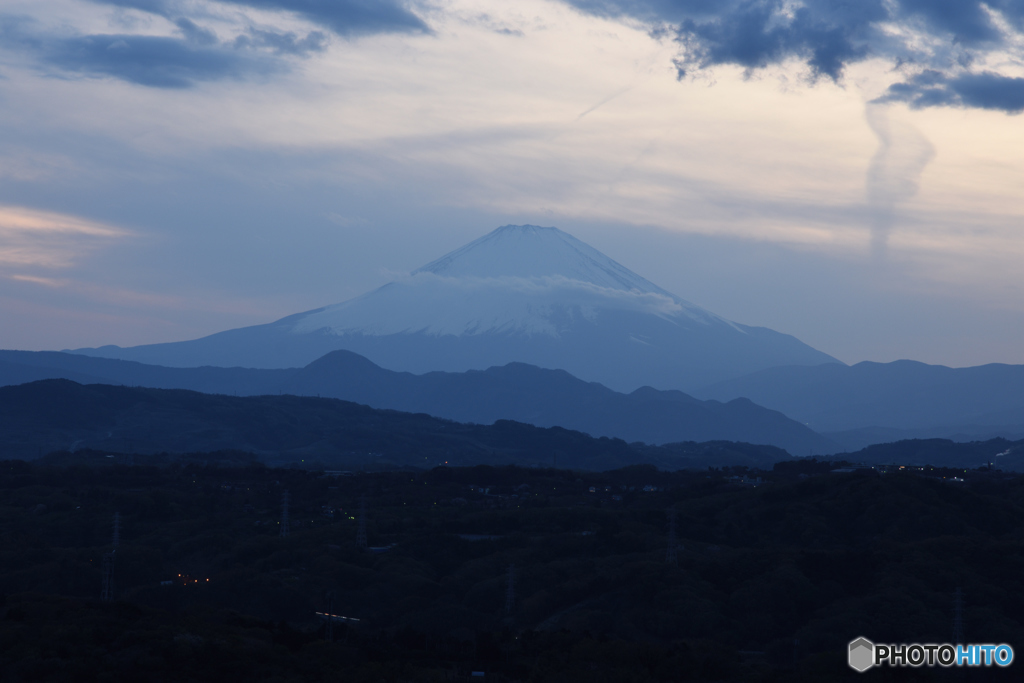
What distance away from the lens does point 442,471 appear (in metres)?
116

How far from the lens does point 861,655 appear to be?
43125 millimetres

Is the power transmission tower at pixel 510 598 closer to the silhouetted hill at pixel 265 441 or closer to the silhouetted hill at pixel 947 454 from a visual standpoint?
the silhouetted hill at pixel 265 441

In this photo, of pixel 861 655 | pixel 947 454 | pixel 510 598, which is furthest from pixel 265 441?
pixel 861 655

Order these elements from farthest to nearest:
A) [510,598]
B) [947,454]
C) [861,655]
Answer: [947,454] → [510,598] → [861,655]

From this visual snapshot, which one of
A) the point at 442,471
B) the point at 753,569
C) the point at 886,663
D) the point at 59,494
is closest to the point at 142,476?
the point at 59,494

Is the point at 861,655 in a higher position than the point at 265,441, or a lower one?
lower

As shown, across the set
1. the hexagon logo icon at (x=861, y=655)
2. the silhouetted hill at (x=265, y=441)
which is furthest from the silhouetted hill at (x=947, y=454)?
the hexagon logo icon at (x=861, y=655)

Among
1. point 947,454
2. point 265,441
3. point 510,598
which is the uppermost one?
point 265,441

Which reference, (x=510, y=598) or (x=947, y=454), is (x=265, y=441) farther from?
(x=510, y=598)

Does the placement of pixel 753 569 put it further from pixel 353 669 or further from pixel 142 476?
pixel 142 476

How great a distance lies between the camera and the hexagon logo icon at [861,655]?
1612 inches

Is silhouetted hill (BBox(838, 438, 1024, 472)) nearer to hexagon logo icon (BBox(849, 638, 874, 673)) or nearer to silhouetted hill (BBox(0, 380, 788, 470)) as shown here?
silhouetted hill (BBox(0, 380, 788, 470))

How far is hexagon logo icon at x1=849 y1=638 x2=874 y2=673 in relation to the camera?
40938 mm

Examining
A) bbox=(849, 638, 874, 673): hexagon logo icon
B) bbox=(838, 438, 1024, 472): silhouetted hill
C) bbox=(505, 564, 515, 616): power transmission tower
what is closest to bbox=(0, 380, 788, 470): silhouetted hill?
bbox=(838, 438, 1024, 472): silhouetted hill
